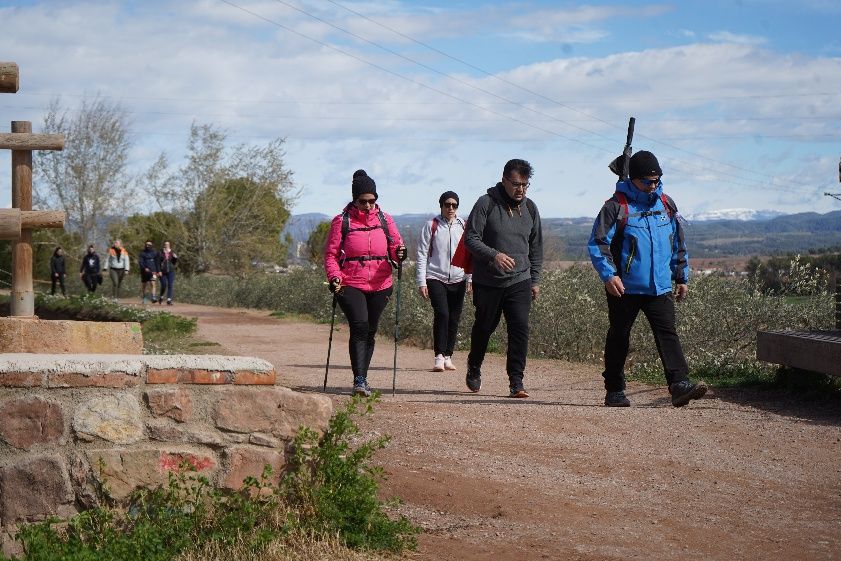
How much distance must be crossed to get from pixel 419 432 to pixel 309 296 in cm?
1721

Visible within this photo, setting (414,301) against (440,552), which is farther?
(414,301)

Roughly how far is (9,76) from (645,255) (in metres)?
4.76

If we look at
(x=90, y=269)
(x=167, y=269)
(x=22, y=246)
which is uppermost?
(x=22, y=246)

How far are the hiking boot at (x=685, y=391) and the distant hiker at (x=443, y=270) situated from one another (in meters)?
3.25

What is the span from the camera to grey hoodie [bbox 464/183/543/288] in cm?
997

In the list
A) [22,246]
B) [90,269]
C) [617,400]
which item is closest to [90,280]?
[90,269]

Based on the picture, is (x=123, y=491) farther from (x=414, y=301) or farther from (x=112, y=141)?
(x=112, y=141)

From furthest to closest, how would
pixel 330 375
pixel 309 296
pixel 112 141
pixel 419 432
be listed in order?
pixel 112 141 → pixel 309 296 → pixel 330 375 → pixel 419 432

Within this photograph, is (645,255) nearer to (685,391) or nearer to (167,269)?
(685,391)

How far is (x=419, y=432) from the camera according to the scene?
25.4 feet

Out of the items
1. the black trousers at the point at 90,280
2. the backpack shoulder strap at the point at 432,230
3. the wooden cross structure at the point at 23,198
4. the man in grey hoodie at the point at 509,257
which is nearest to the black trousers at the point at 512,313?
the man in grey hoodie at the point at 509,257

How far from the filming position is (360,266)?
9.70m

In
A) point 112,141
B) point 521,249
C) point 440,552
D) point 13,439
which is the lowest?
point 440,552

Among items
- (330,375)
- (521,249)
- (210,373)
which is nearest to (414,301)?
(330,375)
